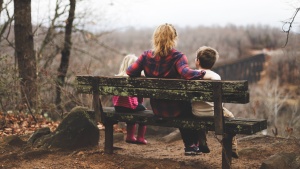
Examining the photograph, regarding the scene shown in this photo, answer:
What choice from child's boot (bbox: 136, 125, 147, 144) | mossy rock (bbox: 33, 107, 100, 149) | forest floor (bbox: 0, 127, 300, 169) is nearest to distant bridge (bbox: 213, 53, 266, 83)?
forest floor (bbox: 0, 127, 300, 169)

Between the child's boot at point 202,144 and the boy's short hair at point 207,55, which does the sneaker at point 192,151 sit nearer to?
the child's boot at point 202,144

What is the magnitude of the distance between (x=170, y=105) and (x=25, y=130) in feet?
12.6

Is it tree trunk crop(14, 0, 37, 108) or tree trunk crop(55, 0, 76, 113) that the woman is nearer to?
tree trunk crop(14, 0, 37, 108)

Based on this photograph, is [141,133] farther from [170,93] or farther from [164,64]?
[170,93]

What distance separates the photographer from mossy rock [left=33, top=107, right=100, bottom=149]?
6363 millimetres

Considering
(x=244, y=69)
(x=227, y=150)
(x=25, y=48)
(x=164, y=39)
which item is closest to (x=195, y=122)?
(x=227, y=150)

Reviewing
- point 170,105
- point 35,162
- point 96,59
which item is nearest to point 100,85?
point 170,105

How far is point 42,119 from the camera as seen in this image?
31.9 feet

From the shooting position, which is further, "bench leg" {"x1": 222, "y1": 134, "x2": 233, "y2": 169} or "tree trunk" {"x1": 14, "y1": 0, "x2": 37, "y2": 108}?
"tree trunk" {"x1": 14, "y1": 0, "x2": 37, "y2": 108}

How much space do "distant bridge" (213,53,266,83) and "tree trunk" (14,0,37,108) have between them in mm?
57355

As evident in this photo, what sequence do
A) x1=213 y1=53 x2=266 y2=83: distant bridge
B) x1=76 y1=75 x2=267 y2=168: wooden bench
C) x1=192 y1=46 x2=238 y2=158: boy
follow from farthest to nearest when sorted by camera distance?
x1=213 y1=53 x2=266 y2=83: distant bridge
x1=192 y1=46 x2=238 y2=158: boy
x1=76 y1=75 x2=267 y2=168: wooden bench

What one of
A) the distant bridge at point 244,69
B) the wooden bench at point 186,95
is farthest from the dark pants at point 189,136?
the distant bridge at point 244,69

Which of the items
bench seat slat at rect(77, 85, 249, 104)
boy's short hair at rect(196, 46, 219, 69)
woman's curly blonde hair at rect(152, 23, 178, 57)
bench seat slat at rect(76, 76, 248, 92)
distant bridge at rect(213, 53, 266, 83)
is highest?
woman's curly blonde hair at rect(152, 23, 178, 57)

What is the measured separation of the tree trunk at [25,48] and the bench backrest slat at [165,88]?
497cm
